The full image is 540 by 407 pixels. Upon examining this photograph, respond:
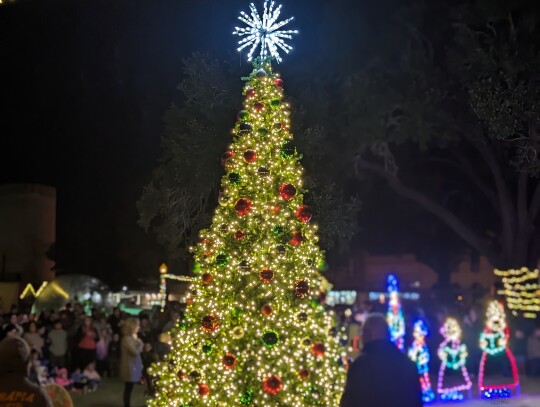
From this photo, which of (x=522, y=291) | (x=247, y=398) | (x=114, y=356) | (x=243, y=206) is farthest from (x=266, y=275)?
(x=522, y=291)

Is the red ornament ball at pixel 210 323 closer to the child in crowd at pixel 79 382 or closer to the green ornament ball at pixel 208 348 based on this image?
the green ornament ball at pixel 208 348

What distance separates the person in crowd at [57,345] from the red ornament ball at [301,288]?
7340 millimetres

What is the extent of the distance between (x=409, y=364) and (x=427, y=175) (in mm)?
18278

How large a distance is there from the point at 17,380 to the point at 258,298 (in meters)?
4.49

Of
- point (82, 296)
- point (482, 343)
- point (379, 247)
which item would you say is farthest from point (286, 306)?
point (379, 247)

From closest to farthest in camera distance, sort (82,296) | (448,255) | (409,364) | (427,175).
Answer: (409,364) < (427,175) < (82,296) < (448,255)

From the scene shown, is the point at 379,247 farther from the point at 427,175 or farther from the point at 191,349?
the point at 191,349

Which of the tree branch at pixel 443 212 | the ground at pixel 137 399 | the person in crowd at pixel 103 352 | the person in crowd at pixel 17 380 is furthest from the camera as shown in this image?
the tree branch at pixel 443 212

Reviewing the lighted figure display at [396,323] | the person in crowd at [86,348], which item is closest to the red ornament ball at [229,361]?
the lighted figure display at [396,323]

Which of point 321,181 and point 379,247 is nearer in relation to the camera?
point 321,181

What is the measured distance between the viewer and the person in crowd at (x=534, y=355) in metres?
15.2

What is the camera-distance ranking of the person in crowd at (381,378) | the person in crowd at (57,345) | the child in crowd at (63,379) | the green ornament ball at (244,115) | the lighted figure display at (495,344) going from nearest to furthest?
the person in crowd at (381,378) < the green ornament ball at (244,115) < the lighted figure display at (495,344) < the child in crowd at (63,379) < the person in crowd at (57,345)

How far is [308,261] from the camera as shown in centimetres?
865

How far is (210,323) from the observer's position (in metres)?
8.38
